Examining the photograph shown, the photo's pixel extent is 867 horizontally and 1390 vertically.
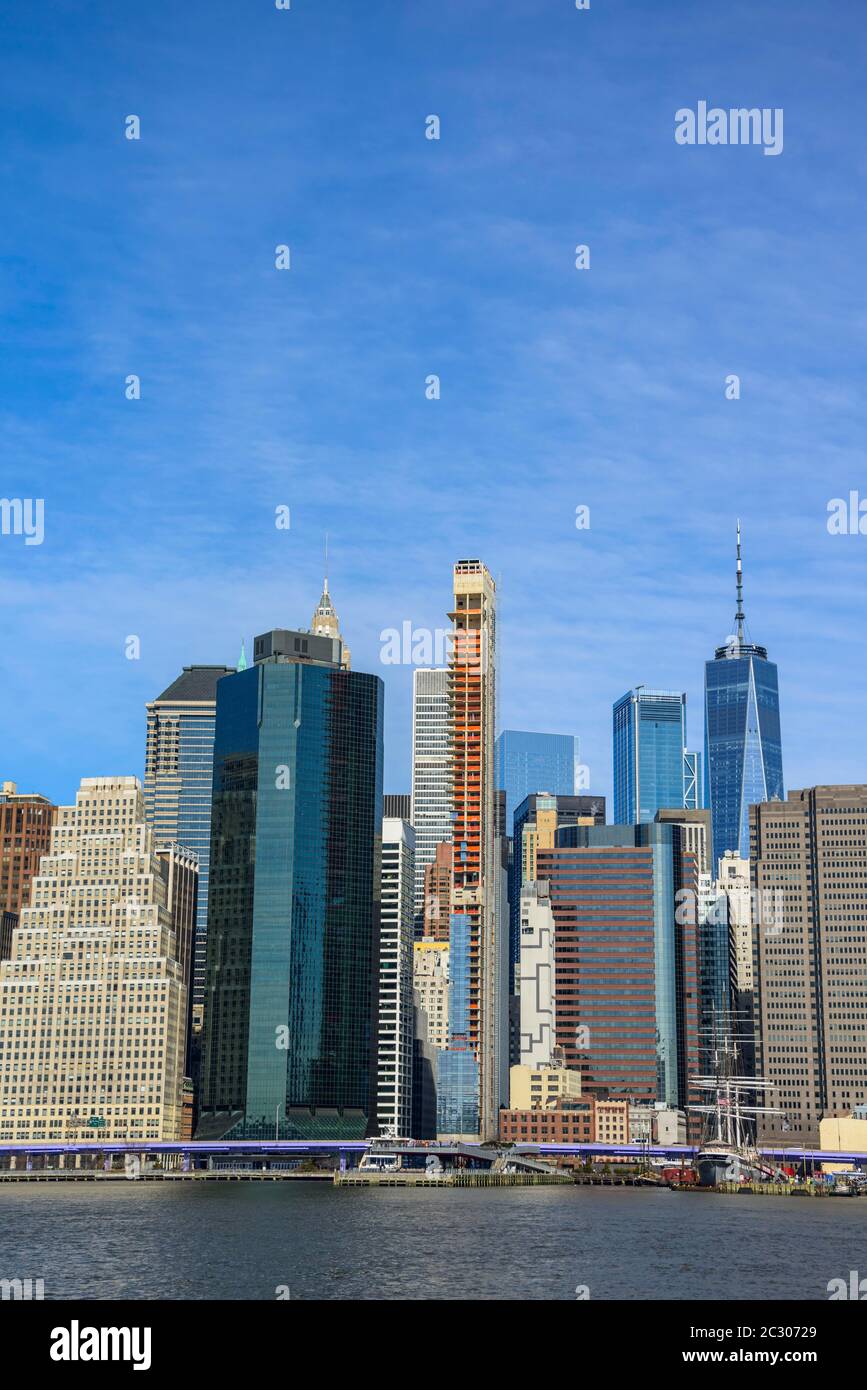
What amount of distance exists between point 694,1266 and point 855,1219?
9458 centimetres

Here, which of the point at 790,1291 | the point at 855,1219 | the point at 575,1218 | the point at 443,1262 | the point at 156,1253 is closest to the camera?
the point at 790,1291

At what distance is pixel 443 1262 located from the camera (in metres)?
106
